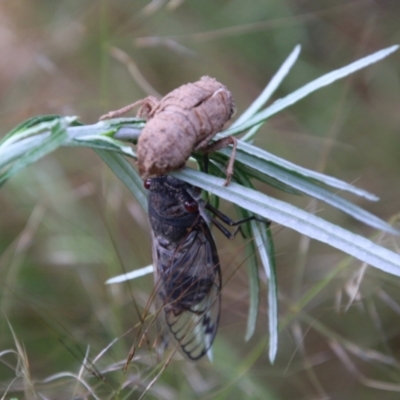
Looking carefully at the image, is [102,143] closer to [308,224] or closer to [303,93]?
[308,224]

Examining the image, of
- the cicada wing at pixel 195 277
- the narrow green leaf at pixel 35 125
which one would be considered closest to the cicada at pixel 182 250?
the cicada wing at pixel 195 277

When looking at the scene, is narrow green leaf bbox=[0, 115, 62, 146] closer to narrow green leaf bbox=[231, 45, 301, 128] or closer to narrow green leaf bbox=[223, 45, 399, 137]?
narrow green leaf bbox=[223, 45, 399, 137]

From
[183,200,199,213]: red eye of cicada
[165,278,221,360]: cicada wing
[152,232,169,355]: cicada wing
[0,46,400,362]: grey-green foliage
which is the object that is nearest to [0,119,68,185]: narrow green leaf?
[0,46,400,362]: grey-green foliage

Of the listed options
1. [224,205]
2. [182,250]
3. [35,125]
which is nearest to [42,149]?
[35,125]

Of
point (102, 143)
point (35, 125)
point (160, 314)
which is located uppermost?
point (35, 125)

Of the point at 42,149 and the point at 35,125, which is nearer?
the point at 42,149

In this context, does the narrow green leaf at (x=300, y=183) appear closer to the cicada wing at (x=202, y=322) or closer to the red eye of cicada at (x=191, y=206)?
the red eye of cicada at (x=191, y=206)
